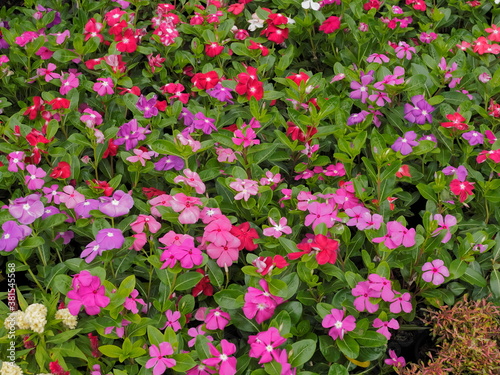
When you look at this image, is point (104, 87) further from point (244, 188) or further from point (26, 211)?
point (244, 188)

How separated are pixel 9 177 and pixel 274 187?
43.6 inches

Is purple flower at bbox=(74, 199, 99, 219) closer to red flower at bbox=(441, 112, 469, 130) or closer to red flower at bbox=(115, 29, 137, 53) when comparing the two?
red flower at bbox=(115, 29, 137, 53)

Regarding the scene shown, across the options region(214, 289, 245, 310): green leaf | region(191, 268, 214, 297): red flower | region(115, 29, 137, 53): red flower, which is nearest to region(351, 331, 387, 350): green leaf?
region(214, 289, 245, 310): green leaf

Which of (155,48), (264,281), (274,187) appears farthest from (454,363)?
(155,48)

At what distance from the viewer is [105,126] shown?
2.43 metres

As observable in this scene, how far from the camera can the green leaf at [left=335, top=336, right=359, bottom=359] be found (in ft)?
5.54

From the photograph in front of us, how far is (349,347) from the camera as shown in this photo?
170 cm

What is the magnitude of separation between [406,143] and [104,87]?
1.42 m

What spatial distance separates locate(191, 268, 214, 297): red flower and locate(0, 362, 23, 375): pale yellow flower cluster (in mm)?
600

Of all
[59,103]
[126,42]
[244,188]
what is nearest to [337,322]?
[244,188]

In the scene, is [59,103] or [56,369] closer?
[56,369]

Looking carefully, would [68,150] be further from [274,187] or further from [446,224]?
[446,224]

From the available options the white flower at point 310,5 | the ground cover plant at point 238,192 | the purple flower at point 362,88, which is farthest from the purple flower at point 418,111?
the white flower at point 310,5

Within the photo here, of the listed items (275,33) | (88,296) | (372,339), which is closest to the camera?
(88,296)
